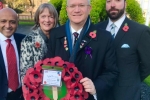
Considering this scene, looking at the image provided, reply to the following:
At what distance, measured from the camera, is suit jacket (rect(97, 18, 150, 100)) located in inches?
115

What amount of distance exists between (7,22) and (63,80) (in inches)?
54.4

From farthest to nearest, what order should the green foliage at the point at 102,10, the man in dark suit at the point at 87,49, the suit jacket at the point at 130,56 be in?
the green foliage at the point at 102,10
the suit jacket at the point at 130,56
the man in dark suit at the point at 87,49

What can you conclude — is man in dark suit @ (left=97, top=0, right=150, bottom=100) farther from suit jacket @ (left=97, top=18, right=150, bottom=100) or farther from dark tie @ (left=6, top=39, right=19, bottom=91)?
dark tie @ (left=6, top=39, right=19, bottom=91)

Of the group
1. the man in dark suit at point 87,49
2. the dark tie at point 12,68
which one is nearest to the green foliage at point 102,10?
the dark tie at point 12,68

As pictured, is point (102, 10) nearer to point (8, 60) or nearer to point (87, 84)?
point (8, 60)

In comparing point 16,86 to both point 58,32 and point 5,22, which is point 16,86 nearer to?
point 5,22

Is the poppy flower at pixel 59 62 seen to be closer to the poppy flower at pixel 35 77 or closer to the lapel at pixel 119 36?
the poppy flower at pixel 35 77

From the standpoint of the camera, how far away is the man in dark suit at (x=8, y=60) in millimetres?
3154

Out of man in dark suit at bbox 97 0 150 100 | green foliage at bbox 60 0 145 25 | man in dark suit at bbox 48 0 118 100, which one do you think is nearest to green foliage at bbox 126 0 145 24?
green foliage at bbox 60 0 145 25

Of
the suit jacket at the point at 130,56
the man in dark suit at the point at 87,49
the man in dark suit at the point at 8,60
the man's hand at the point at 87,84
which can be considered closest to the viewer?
the man's hand at the point at 87,84

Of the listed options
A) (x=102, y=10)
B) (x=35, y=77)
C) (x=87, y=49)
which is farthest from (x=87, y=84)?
(x=102, y=10)

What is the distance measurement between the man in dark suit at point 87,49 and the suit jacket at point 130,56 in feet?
1.61

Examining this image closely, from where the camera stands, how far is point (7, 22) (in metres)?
3.24

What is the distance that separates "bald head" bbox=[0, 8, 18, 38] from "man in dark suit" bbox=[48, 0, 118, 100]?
1.06m
